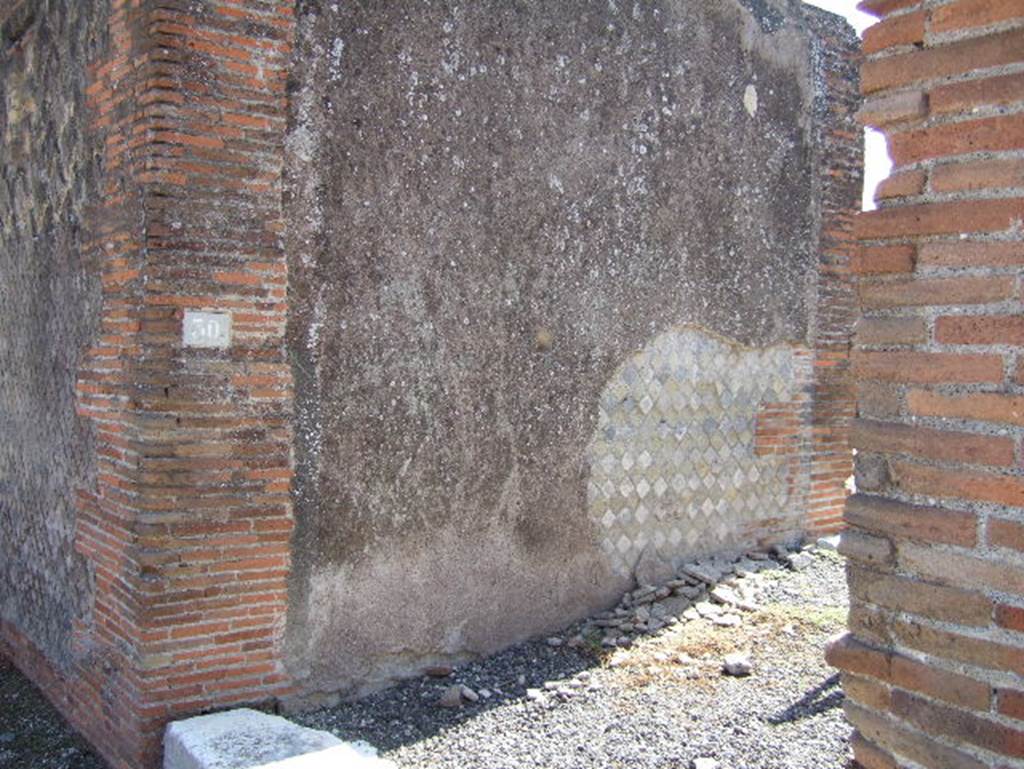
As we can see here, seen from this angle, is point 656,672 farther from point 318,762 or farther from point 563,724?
point 318,762

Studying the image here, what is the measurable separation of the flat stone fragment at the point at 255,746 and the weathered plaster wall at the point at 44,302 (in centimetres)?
112

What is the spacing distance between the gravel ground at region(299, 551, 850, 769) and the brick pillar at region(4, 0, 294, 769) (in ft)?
2.35

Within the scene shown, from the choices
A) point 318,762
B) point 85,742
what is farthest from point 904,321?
point 85,742

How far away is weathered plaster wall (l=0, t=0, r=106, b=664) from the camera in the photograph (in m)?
4.68

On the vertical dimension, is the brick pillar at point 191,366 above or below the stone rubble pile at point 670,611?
above

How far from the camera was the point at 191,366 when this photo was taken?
13.4ft

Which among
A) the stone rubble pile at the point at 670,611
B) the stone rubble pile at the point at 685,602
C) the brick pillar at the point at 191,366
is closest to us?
the brick pillar at the point at 191,366

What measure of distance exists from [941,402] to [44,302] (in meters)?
4.64

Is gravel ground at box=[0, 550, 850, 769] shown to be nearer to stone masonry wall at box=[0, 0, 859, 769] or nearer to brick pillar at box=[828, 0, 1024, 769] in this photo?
stone masonry wall at box=[0, 0, 859, 769]

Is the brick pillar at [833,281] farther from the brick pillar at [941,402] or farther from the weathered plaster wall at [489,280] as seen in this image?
the brick pillar at [941,402]

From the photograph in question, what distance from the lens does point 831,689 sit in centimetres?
464

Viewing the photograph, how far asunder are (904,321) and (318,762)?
109 inches

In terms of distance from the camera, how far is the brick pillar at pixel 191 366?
158 inches

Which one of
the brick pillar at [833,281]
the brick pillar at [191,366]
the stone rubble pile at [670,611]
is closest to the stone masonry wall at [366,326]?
the brick pillar at [191,366]
